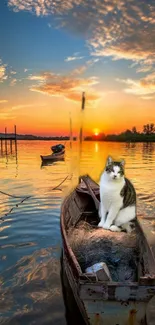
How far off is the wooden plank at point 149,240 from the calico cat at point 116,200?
34 cm

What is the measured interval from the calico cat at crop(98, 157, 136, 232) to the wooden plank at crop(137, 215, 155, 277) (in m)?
0.34

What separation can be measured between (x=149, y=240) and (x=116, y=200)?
113 inches

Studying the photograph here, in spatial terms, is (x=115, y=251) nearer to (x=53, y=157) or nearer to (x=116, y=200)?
(x=116, y=200)

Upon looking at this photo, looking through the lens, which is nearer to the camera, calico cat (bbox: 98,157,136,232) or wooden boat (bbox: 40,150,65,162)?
calico cat (bbox: 98,157,136,232)

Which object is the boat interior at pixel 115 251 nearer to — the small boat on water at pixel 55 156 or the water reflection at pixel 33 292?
the water reflection at pixel 33 292

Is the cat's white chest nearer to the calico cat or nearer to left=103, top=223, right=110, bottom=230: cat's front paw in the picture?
the calico cat

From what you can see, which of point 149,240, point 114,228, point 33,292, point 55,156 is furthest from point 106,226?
point 55,156

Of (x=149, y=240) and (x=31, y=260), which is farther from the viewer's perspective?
(x=149, y=240)

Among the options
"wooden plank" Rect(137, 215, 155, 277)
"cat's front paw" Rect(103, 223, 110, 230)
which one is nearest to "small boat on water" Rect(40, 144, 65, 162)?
"wooden plank" Rect(137, 215, 155, 277)

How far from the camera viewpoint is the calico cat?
6.36 meters

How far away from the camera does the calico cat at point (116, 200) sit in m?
6.36

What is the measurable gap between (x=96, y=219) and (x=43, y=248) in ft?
5.63

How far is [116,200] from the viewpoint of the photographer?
21.0 ft

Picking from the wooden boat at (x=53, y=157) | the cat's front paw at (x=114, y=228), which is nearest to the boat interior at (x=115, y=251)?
the cat's front paw at (x=114, y=228)
